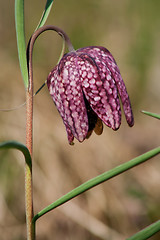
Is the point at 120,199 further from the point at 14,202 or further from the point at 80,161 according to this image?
the point at 14,202

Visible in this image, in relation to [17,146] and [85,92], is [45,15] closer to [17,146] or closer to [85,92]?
[85,92]

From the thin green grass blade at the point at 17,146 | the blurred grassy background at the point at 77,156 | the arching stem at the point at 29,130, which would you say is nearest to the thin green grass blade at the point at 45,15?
the arching stem at the point at 29,130

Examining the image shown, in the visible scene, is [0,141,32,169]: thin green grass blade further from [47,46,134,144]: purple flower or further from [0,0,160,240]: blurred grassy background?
[0,0,160,240]: blurred grassy background

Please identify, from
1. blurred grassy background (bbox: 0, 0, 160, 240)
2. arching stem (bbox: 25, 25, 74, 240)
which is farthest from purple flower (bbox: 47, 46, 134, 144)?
blurred grassy background (bbox: 0, 0, 160, 240)

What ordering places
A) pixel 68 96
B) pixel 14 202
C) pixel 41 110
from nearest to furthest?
pixel 68 96 < pixel 14 202 < pixel 41 110

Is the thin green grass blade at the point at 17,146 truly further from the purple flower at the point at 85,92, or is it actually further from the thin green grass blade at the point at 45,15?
the thin green grass blade at the point at 45,15

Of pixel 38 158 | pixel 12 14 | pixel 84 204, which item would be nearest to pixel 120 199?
pixel 84 204
